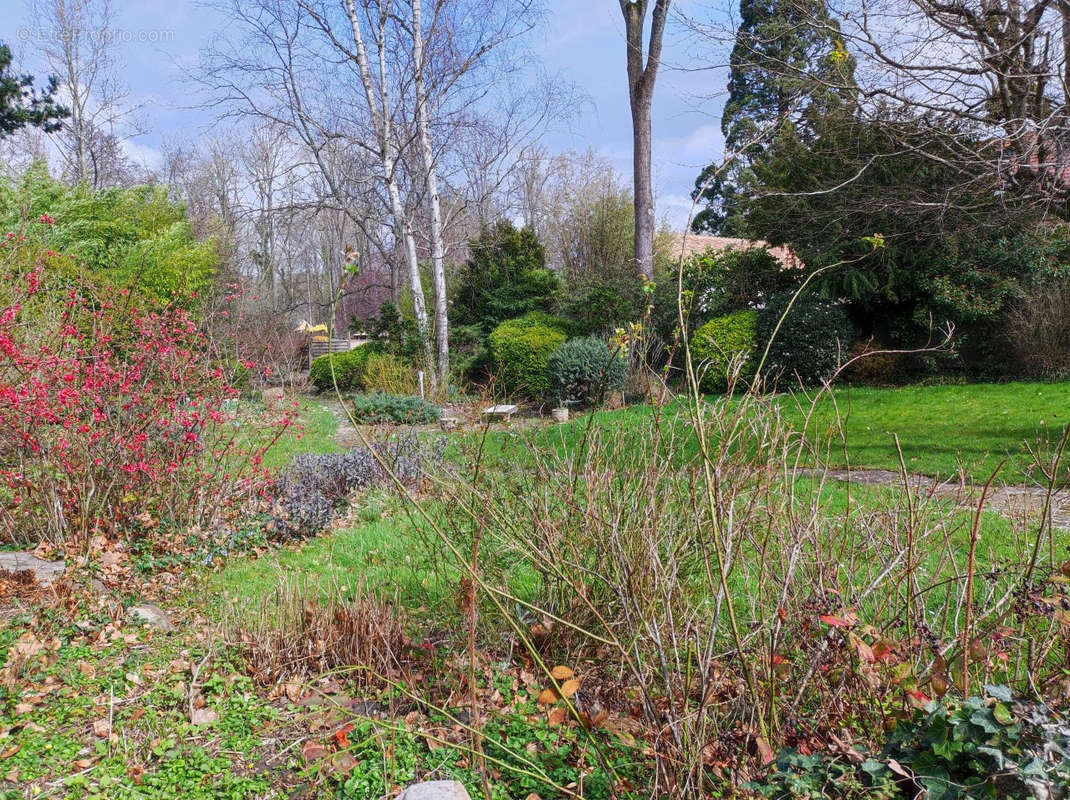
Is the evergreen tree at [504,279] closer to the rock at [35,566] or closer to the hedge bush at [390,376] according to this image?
the hedge bush at [390,376]

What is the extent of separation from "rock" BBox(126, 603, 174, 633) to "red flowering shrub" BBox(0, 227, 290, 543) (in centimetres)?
95

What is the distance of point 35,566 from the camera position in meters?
3.90

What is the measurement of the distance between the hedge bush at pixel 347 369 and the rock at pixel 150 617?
1120 cm

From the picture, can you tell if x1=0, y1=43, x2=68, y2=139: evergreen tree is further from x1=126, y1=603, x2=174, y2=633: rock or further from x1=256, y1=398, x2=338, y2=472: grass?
x1=126, y1=603, x2=174, y2=633: rock

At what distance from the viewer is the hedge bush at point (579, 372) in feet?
36.8

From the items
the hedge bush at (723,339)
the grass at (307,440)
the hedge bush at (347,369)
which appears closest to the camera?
the grass at (307,440)

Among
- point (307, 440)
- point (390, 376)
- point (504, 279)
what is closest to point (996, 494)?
point (307, 440)

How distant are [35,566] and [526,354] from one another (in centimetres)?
958

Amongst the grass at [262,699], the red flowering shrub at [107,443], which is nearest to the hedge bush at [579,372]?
the red flowering shrub at [107,443]

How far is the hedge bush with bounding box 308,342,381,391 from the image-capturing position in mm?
14953

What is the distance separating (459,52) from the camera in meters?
14.1

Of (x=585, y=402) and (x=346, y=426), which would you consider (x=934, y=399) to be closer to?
(x=585, y=402)

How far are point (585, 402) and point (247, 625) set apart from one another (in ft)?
28.5

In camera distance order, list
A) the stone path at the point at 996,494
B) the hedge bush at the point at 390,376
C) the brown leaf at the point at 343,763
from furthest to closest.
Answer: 1. the hedge bush at the point at 390,376
2. the stone path at the point at 996,494
3. the brown leaf at the point at 343,763
